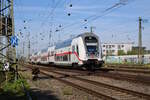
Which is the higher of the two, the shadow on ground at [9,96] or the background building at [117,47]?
the background building at [117,47]

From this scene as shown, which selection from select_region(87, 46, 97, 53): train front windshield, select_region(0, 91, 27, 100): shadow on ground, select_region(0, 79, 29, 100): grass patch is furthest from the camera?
select_region(87, 46, 97, 53): train front windshield

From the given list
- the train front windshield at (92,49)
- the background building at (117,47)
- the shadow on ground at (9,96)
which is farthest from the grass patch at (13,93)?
the background building at (117,47)

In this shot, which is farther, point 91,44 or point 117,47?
point 117,47

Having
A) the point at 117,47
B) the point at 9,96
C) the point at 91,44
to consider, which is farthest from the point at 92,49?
the point at 117,47

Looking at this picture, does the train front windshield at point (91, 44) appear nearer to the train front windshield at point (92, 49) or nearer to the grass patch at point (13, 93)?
the train front windshield at point (92, 49)

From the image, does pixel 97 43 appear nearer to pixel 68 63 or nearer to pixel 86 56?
pixel 86 56

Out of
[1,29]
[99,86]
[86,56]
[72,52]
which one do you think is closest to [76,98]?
[99,86]

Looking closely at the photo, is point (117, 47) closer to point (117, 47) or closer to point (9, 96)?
point (117, 47)

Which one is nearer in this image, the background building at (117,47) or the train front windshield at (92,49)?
the train front windshield at (92,49)

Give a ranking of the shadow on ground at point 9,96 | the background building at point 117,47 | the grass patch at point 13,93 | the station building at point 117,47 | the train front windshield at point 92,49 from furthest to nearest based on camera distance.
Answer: the station building at point 117,47
the background building at point 117,47
the train front windshield at point 92,49
the grass patch at point 13,93
the shadow on ground at point 9,96

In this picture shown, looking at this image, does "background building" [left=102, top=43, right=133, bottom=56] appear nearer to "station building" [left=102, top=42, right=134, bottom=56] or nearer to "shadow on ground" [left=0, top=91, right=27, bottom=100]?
"station building" [left=102, top=42, right=134, bottom=56]

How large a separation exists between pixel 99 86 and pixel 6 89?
471 centimetres

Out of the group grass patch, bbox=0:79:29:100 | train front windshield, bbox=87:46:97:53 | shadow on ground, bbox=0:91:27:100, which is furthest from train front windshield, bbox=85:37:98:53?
shadow on ground, bbox=0:91:27:100

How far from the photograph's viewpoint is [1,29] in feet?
53.0
